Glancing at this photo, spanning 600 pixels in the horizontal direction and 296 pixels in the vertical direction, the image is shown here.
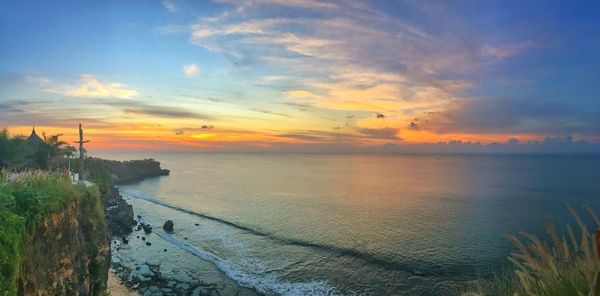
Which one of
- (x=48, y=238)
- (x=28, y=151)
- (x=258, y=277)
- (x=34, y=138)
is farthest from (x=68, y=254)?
(x=34, y=138)

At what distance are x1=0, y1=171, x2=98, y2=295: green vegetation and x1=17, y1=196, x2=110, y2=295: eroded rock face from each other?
0.46m

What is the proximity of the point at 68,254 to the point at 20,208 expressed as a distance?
442 cm

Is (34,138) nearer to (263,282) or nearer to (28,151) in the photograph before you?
(28,151)

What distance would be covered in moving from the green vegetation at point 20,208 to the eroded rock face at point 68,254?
1.51 feet

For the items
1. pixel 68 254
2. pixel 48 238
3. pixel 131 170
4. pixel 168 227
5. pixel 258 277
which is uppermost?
pixel 48 238

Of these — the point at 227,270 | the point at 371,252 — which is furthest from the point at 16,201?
the point at 371,252

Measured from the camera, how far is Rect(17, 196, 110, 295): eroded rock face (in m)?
12.2

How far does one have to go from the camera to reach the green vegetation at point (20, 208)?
9.96 metres

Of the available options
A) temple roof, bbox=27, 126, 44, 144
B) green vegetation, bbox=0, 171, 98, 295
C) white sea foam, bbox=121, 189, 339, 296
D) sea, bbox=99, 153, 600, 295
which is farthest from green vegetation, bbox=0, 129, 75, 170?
green vegetation, bbox=0, 171, 98, 295

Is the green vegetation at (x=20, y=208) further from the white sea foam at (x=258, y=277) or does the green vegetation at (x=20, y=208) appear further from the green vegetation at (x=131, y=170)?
the green vegetation at (x=131, y=170)

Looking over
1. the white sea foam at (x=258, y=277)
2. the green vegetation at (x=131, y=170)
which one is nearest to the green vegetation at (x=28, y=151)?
the white sea foam at (x=258, y=277)

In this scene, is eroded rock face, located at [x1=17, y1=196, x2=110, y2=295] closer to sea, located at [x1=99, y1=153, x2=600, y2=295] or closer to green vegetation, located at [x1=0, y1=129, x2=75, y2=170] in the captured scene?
sea, located at [x1=99, y1=153, x2=600, y2=295]

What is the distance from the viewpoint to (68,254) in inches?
608

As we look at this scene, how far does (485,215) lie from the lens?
51094 mm
